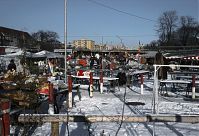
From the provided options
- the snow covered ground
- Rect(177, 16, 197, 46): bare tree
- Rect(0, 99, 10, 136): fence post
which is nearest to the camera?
Rect(0, 99, 10, 136): fence post

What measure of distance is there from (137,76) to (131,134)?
723 inches

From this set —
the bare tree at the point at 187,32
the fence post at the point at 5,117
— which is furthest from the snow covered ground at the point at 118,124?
the bare tree at the point at 187,32

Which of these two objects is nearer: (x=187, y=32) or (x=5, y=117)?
(x=5, y=117)

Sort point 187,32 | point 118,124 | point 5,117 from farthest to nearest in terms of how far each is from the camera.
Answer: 1. point 187,32
2. point 118,124
3. point 5,117

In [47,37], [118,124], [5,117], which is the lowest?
[118,124]

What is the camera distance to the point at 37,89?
38.2 feet

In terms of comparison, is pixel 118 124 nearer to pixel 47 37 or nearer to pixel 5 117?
pixel 5 117

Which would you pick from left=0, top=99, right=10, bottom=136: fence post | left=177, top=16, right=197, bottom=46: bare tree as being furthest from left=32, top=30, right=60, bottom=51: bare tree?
left=0, top=99, right=10, bottom=136: fence post

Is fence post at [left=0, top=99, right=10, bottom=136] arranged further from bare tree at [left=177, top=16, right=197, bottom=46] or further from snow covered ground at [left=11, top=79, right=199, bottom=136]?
bare tree at [left=177, top=16, right=197, bottom=46]

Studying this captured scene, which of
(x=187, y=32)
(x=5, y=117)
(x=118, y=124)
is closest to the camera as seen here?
(x=5, y=117)

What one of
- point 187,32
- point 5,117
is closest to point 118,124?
point 5,117

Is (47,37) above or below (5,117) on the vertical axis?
above

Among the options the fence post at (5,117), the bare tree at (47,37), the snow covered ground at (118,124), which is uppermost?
the bare tree at (47,37)

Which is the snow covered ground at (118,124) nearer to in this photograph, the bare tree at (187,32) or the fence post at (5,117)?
the fence post at (5,117)
